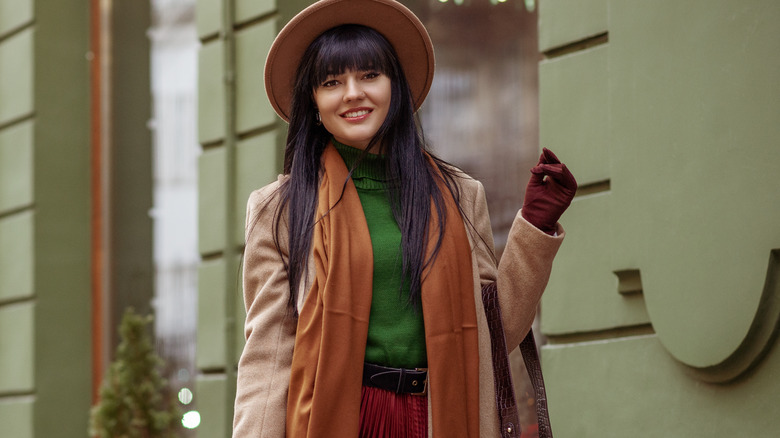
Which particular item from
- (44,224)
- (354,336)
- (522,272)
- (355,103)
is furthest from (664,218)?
(44,224)

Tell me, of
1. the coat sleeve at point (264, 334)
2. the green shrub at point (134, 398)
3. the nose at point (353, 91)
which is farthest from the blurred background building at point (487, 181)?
the coat sleeve at point (264, 334)

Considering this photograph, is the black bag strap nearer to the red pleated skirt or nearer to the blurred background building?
the red pleated skirt

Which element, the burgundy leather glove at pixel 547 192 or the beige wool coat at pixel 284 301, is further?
the beige wool coat at pixel 284 301

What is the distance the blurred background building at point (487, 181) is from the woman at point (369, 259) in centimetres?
101

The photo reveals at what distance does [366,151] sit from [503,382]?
0.78 meters

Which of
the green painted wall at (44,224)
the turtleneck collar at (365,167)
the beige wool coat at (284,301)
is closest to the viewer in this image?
the beige wool coat at (284,301)

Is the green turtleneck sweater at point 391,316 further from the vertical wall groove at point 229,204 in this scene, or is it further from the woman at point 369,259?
the vertical wall groove at point 229,204

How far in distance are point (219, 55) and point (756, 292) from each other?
151 inches

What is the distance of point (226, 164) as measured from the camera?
20.9ft

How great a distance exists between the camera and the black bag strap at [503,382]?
2.99m

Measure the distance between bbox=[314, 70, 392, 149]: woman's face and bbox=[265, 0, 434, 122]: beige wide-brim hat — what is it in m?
0.19

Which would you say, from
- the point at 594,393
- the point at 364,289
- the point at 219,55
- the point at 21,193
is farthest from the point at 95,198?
the point at 364,289

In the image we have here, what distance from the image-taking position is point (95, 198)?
29.0ft

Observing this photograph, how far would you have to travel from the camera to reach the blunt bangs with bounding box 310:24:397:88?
10.2 feet
